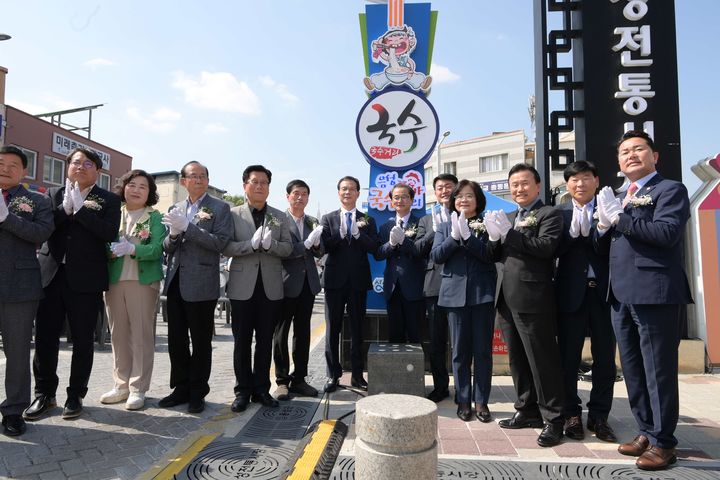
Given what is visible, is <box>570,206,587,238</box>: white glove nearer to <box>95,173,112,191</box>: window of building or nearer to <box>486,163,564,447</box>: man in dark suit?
<box>486,163,564,447</box>: man in dark suit

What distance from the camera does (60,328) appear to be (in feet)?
13.6

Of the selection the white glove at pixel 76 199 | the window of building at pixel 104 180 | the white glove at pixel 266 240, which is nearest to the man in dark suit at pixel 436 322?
the white glove at pixel 266 240

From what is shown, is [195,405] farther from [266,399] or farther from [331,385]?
[331,385]

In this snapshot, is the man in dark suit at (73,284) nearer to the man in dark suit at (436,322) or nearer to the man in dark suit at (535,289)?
the man in dark suit at (436,322)

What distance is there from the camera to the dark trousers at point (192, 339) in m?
4.34

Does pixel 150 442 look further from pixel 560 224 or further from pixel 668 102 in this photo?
pixel 668 102

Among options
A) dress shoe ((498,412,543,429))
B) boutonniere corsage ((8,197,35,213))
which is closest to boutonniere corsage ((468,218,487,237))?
dress shoe ((498,412,543,429))

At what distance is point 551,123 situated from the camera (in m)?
6.43

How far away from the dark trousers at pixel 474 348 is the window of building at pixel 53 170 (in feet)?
78.9

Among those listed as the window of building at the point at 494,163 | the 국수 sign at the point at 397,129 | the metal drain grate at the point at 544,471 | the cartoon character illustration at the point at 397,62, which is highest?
the window of building at the point at 494,163

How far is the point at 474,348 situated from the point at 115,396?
3.41 meters

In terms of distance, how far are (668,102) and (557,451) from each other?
4959 millimetres

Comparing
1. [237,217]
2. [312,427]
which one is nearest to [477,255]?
[312,427]

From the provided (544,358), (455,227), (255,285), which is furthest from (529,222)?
(255,285)
